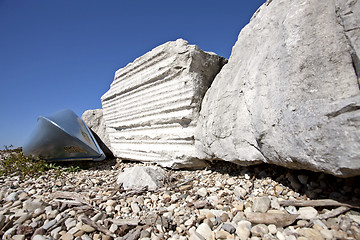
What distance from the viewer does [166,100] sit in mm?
3002

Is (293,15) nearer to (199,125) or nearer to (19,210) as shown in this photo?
(199,125)

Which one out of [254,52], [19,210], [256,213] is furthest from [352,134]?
[19,210]

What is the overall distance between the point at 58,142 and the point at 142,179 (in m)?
2.33

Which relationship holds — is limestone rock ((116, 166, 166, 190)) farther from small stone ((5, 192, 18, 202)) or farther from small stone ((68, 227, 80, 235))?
small stone ((5, 192, 18, 202))

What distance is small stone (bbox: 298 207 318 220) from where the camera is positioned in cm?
131

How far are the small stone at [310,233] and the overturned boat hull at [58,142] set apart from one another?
3.76 metres

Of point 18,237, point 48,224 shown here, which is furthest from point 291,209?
point 18,237

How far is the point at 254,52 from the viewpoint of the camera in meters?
1.97

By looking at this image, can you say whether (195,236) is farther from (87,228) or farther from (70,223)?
(70,223)

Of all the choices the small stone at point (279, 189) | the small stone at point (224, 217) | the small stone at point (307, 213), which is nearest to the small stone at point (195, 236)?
the small stone at point (224, 217)

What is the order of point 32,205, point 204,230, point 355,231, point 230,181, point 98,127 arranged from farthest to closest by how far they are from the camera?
1. point 98,127
2. point 230,181
3. point 32,205
4. point 204,230
5. point 355,231

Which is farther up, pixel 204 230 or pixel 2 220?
pixel 2 220

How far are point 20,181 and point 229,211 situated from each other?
11.2 feet

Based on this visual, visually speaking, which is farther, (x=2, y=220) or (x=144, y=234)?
(x=2, y=220)
